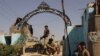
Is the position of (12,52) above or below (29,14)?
below

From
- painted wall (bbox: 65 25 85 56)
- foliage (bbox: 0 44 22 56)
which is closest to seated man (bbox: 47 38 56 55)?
foliage (bbox: 0 44 22 56)

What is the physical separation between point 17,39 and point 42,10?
5.31 meters

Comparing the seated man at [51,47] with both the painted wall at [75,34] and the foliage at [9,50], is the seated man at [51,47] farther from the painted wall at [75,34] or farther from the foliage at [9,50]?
the painted wall at [75,34]

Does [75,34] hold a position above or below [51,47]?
above

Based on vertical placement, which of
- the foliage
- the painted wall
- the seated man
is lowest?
the foliage

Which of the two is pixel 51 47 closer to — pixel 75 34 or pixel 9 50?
pixel 9 50

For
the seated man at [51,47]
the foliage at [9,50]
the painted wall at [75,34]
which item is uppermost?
the painted wall at [75,34]

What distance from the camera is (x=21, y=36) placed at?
3100 cm

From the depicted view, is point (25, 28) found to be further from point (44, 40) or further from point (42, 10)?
point (44, 40)

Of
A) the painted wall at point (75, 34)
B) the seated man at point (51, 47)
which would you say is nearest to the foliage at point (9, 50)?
the seated man at point (51, 47)

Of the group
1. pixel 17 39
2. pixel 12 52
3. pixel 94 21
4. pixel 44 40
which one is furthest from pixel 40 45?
pixel 94 21

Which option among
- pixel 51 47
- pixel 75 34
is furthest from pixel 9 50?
pixel 75 34

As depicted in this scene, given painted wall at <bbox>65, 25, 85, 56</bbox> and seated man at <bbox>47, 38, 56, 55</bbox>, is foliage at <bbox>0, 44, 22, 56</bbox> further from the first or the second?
painted wall at <bbox>65, 25, 85, 56</bbox>

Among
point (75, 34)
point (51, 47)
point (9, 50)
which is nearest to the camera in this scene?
point (51, 47)
